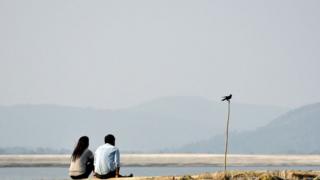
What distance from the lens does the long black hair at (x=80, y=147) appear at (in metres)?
20.8

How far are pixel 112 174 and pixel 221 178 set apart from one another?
237 centimetres

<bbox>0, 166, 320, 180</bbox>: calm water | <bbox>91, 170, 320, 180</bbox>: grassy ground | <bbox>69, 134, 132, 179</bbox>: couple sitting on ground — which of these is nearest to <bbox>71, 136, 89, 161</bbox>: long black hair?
<bbox>69, 134, 132, 179</bbox>: couple sitting on ground

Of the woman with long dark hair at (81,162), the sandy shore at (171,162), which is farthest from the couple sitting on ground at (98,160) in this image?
the sandy shore at (171,162)

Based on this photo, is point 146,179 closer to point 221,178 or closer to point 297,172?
point 221,178

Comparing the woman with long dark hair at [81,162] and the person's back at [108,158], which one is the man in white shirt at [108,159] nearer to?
the person's back at [108,158]

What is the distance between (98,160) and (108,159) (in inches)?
10.9

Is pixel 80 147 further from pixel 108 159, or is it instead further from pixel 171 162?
pixel 171 162

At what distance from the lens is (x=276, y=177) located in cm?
2048

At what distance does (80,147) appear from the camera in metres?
21.0

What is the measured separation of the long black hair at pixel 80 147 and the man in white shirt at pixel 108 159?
30 centimetres

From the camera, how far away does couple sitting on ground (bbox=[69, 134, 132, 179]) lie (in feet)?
68.2

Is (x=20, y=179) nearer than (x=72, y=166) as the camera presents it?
No

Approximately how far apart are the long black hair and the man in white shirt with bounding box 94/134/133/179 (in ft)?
0.98

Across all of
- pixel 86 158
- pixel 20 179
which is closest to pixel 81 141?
pixel 86 158
